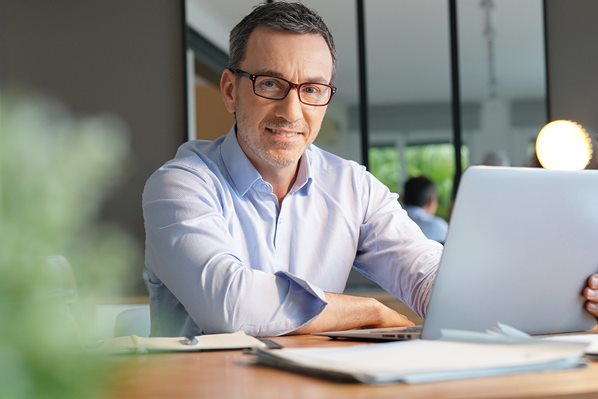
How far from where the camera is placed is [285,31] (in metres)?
2.08

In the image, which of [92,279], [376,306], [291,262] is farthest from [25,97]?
[291,262]

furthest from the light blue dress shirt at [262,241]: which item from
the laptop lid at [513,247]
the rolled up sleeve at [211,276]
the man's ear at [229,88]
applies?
the laptop lid at [513,247]

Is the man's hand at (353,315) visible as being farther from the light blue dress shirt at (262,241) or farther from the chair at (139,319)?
the chair at (139,319)

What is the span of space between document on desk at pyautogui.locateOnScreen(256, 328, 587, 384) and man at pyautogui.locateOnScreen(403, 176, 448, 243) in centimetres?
409

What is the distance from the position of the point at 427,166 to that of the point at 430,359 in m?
4.44

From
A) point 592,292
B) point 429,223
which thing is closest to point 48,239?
point 592,292

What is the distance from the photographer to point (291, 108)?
2.04 metres

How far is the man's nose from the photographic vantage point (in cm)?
204

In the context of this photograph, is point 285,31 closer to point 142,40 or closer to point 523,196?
point 523,196

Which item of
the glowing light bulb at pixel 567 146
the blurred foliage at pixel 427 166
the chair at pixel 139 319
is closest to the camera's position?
the chair at pixel 139 319

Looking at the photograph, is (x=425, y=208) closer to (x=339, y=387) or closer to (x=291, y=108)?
(x=291, y=108)

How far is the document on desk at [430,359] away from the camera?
856 millimetres

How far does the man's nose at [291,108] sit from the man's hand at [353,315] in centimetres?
53

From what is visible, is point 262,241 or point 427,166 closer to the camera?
point 262,241
